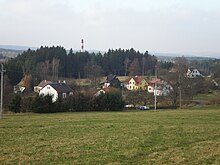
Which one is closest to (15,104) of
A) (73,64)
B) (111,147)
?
(111,147)

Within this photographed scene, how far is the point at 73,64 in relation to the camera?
417 feet

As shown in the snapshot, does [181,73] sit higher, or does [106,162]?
[181,73]

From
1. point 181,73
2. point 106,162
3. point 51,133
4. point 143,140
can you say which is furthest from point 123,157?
point 181,73

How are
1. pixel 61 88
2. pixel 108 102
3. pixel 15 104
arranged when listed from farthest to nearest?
pixel 61 88
pixel 108 102
pixel 15 104

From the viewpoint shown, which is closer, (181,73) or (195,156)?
(195,156)

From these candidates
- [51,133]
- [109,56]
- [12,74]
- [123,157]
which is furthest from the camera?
[109,56]

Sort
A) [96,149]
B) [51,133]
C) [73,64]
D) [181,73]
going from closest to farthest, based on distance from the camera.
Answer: [96,149]
[51,133]
[181,73]
[73,64]

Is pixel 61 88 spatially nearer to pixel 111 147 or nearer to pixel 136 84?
pixel 136 84

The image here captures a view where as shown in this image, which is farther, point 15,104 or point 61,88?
point 61,88

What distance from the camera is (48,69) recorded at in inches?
4496

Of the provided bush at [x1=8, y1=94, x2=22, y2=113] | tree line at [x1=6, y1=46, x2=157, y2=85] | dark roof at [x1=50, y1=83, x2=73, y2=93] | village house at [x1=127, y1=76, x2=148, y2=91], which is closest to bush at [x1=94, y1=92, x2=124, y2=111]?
bush at [x1=8, y1=94, x2=22, y2=113]

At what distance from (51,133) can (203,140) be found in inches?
366

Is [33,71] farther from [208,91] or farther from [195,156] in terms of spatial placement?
[195,156]

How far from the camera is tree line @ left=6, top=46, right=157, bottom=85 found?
108688 mm
